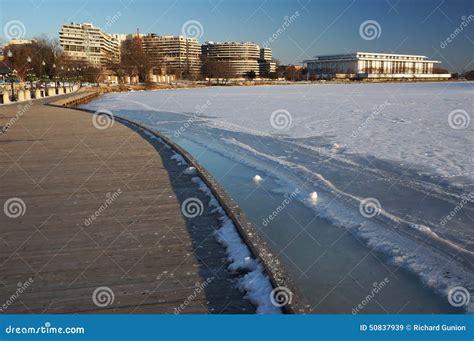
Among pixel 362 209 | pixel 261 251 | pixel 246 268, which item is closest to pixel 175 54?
pixel 362 209

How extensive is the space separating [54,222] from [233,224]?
2294 millimetres

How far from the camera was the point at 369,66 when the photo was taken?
490 ft

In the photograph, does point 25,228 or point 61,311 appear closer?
point 61,311

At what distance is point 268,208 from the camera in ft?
23.2

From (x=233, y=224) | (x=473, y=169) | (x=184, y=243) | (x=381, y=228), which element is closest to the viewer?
(x=184, y=243)

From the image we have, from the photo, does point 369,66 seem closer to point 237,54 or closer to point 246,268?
point 237,54

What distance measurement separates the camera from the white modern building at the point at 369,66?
14888 cm

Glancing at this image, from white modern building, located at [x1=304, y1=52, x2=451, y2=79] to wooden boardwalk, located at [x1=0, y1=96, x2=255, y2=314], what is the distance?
147 meters

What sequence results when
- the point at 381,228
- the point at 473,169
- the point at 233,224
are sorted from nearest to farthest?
the point at 233,224 < the point at 381,228 < the point at 473,169

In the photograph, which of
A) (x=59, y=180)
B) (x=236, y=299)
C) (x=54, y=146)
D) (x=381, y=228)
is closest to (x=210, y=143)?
(x=54, y=146)

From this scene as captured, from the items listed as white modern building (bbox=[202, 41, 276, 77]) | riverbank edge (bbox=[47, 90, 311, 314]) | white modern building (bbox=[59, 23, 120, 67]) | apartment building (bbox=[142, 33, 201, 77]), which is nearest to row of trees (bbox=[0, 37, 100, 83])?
apartment building (bbox=[142, 33, 201, 77])

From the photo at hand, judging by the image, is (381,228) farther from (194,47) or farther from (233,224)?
(194,47)

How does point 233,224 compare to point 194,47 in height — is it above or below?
below

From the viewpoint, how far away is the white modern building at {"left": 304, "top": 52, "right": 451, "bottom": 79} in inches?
5861
